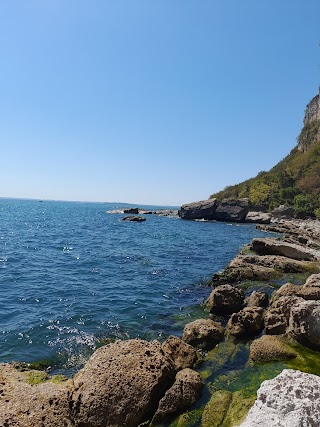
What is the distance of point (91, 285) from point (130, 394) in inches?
637

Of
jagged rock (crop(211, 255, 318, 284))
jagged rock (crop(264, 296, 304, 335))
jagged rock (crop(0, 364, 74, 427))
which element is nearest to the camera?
jagged rock (crop(0, 364, 74, 427))

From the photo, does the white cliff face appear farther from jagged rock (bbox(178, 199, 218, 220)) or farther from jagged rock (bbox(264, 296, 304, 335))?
jagged rock (bbox(178, 199, 218, 220))

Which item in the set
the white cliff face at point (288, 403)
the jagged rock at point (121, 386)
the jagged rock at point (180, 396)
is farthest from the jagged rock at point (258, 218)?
the white cliff face at point (288, 403)

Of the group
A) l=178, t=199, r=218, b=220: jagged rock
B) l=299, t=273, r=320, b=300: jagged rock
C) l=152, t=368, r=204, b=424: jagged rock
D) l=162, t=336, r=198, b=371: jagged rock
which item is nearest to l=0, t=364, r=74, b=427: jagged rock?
l=152, t=368, r=204, b=424: jagged rock

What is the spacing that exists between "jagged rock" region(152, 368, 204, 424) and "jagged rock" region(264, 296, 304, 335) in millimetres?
5595

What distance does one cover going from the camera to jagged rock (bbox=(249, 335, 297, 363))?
12375mm

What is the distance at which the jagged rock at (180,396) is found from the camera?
938 cm

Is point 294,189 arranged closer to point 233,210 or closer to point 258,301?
point 233,210

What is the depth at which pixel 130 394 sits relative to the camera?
9.30 metres

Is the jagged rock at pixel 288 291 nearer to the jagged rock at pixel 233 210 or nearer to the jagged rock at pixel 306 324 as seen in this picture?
the jagged rock at pixel 306 324

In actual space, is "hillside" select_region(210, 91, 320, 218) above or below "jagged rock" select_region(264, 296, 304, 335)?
above

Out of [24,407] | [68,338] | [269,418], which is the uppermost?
[269,418]

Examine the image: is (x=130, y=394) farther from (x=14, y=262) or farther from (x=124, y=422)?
(x=14, y=262)

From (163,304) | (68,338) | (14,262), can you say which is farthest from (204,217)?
(68,338)
